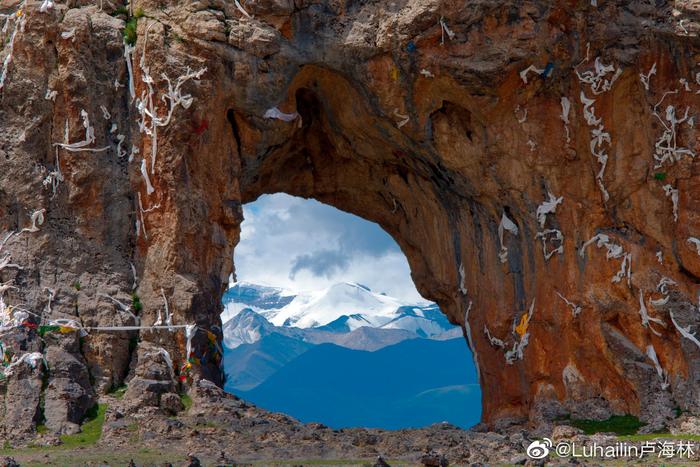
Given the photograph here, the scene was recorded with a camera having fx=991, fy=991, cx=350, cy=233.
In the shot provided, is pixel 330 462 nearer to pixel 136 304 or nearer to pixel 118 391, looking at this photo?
pixel 118 391

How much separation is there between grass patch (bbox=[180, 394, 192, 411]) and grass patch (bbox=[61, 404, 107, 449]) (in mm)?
1407

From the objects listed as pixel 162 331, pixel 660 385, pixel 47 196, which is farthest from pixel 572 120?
pixel 47 196

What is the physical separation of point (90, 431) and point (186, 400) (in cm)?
193

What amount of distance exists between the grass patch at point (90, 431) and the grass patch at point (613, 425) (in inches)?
373

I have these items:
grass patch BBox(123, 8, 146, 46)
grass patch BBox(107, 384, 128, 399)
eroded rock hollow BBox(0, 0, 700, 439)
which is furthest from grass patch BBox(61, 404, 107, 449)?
grass patch BBox(123, 8, 146, 46)

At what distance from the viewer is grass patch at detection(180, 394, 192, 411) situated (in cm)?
1831

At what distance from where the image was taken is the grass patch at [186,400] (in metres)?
18.3

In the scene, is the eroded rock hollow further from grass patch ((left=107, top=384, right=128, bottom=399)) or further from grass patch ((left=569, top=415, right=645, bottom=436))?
grass patch ((left=569, top=415, right=645, bottom=436))

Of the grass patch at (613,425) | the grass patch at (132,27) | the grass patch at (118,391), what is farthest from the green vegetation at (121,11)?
the grass patch at (613,425)

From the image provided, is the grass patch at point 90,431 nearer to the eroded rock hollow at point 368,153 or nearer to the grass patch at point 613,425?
the eroded rock hollow at point 368,153

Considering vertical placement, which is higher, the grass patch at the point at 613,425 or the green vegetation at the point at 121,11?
the green vegetation at the point at 121,11

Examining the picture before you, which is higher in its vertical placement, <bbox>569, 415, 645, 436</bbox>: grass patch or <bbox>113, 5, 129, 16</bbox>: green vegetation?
<bbox>113, 5, 129, 16</bbox>: green vegetation

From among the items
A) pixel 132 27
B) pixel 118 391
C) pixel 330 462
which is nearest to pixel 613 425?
pixel 330 462

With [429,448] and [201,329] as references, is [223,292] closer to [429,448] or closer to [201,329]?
[201,329]
